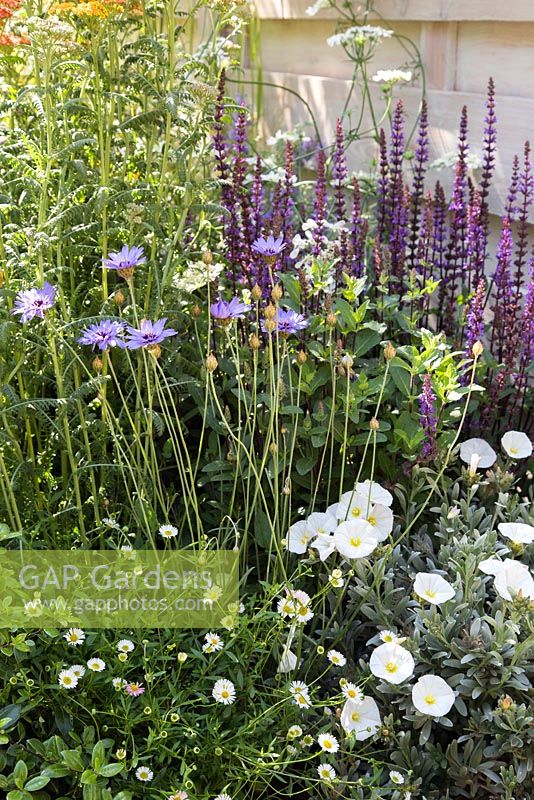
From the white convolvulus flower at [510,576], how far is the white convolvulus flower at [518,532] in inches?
3.5

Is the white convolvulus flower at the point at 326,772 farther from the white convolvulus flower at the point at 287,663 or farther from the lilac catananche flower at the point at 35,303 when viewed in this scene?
the lilac catananche flower at the point at 35,303

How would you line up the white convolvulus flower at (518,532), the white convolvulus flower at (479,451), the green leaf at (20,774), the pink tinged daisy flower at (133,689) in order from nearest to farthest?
the green leaf at (20,774), the pink tinged daisy flower at (133,689), the white convolvulus flower at (518,532), the white convolvulus flower at (479,451)

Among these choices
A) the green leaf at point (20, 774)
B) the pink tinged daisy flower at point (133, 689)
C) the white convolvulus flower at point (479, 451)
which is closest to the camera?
the green leaf at point (20, 774)

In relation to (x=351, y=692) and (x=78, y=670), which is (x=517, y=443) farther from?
(x=78, y=670)

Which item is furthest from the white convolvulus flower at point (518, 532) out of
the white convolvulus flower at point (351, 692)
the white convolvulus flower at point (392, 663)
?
the white convolvulus flower at point (351, 692)

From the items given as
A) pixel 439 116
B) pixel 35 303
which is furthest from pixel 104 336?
pixel 439 116

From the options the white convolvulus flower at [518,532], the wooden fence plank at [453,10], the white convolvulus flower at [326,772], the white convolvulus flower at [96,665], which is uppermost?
the wooden fence plank at [453,10]

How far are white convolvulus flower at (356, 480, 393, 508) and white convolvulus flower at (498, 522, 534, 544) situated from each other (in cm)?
23

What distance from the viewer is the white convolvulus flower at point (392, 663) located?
1.63 meters

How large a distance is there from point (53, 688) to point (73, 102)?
119 cm

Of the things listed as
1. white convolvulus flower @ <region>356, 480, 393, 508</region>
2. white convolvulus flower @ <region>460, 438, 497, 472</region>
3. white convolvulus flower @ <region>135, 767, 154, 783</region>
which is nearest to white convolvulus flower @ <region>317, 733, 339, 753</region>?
white convolvulus flower @ <region>135, 767, 154, 783</region>

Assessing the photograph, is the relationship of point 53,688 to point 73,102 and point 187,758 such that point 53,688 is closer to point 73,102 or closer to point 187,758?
point 187,758

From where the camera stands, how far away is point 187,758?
1.61 metres

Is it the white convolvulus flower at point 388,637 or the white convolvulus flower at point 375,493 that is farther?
the white convolvulus flower at point 375,493
